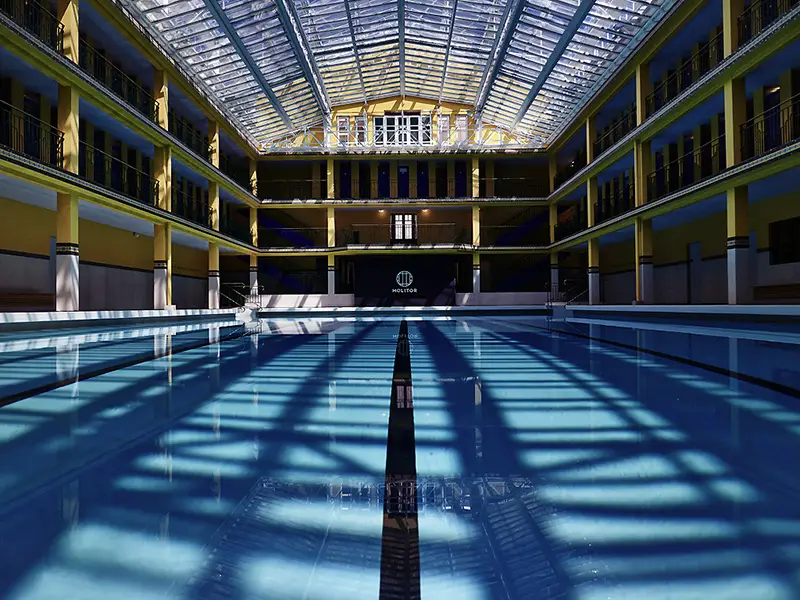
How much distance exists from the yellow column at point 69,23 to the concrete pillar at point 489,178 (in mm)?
23901

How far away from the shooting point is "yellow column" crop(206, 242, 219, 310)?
26.2m

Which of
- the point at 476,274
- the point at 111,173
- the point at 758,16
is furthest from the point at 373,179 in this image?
the point at 758,16

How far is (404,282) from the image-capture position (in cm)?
3272

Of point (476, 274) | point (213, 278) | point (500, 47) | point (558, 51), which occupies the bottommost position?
point (213, 278)

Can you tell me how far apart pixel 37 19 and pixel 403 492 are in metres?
19.5

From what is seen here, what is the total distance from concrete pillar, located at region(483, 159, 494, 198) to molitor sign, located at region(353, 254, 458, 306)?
5429 millimetres

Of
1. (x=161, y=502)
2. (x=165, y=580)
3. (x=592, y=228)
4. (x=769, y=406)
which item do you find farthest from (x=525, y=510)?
(x=592, y=228)

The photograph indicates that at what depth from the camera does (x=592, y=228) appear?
25.3 m

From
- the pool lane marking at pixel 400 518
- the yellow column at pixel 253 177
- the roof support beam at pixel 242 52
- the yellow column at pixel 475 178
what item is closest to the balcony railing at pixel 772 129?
the pool lane marking at pixel 400 518

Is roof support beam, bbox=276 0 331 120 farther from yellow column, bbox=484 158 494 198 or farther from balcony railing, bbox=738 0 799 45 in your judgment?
balcony railing, bbox=738 0 799 45

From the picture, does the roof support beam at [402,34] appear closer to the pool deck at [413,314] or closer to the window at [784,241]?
the pool deck at [413,314]

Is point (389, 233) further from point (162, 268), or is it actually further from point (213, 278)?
point (162, 268)

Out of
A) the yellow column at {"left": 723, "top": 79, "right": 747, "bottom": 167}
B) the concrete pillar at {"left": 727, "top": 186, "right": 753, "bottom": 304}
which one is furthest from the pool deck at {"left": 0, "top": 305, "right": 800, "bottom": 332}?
the yellow column at {"left": 723, "top": 79, "right": 747, "bottom": 167}

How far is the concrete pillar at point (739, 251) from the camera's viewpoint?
14891 mm
